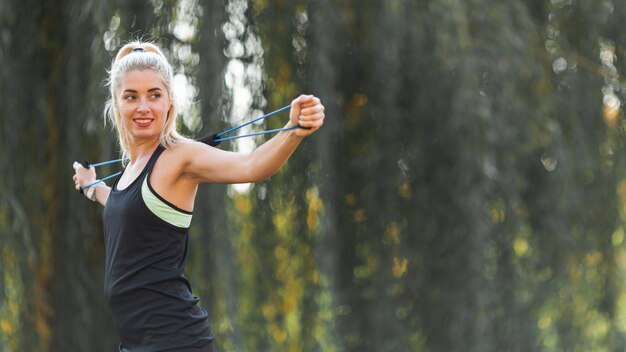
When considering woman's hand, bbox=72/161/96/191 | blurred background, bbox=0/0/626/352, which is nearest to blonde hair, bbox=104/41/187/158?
woman's hand, bbox=72/161/96/191

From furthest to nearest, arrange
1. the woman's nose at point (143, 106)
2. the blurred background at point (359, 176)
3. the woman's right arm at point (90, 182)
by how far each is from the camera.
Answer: the blurred background at point (359, 176) → the woman's right arm at point (90, 182) → the woman's nose at point (143, 106)

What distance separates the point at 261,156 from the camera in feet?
7.18

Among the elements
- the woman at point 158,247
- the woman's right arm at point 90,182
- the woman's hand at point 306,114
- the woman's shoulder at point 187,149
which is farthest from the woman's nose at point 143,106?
the woman's right arm at point 90,182

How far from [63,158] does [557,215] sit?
196cm

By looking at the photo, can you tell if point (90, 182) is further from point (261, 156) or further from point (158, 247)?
point (261, 156)

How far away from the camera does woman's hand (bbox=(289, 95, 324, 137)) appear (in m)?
2.12

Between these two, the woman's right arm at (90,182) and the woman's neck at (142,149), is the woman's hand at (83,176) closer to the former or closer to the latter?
the woman's right arm at (90,182)

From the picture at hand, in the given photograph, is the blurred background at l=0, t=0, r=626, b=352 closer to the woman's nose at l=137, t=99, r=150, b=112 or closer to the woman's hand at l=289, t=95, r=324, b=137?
the woman's nose at l=137, t=99, r=150, b=112

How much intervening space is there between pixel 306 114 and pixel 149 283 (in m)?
0.53

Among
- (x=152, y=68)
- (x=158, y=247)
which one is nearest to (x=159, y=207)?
(x=158, y=247)

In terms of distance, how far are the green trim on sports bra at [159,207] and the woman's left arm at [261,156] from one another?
0.27 feet

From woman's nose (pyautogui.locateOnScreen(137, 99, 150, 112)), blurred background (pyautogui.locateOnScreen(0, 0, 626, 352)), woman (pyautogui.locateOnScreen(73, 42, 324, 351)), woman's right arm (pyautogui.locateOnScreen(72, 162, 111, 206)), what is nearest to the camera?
woman (pyautogui.locateOnScreen(73, 42, 324, 351))

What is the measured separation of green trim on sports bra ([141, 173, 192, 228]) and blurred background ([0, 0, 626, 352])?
138 centimetres

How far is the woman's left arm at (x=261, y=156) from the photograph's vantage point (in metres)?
2.12
